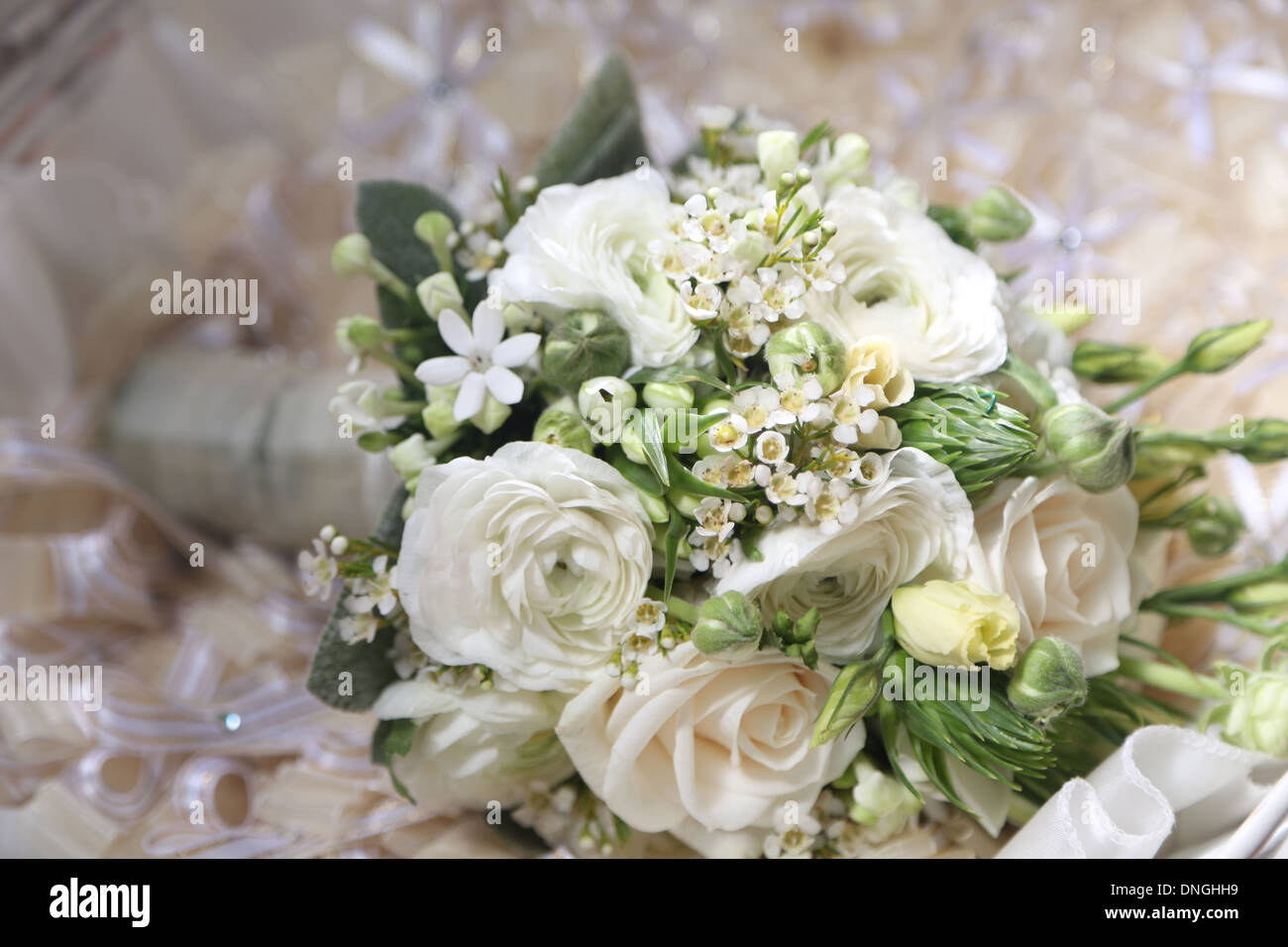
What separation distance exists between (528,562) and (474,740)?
125mm

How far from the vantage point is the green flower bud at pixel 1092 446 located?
0.47 meters

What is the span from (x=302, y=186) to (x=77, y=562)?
17.3 inches

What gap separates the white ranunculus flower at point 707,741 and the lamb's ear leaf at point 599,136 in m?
0.32

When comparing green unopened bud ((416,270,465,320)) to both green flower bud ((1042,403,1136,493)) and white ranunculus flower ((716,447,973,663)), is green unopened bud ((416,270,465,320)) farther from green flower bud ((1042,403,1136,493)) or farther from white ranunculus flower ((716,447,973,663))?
green flower bud ((1042,403,1136,493))

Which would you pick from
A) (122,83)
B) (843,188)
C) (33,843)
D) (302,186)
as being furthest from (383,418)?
(122,83)

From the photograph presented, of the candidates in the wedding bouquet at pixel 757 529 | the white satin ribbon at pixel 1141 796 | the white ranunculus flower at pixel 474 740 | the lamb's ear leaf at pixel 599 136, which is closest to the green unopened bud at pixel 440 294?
the wedding bouquet at pixel 757 529

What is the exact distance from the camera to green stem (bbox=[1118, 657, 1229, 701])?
21.7 inches

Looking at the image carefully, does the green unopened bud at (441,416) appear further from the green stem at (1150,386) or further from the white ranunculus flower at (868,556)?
the green stem at (1150,386)

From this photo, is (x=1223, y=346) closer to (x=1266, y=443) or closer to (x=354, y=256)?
(x=1266, y=443)

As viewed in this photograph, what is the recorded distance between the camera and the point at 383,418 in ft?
1.81

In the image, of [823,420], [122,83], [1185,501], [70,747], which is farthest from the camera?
[122,83]

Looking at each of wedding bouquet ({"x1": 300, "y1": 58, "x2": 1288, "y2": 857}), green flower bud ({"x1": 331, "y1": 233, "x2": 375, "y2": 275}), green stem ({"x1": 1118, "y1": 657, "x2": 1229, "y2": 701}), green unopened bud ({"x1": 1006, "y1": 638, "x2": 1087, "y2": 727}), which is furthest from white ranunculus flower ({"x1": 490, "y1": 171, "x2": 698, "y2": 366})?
green stem ({"x1": 1118, "y1": 657, "x2": 1229, "y2": 701})

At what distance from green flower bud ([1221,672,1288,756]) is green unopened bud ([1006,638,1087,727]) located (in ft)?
0.47

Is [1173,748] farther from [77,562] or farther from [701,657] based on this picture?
[77,562]
